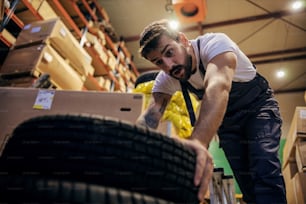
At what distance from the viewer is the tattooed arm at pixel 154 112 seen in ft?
4.37

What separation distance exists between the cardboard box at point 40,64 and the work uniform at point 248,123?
1203mm

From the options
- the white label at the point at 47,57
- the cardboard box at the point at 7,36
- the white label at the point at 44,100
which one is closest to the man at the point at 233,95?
the white label at the point at 44,100

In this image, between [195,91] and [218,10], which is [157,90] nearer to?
[195,91]

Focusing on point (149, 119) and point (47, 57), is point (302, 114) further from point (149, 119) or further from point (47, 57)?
point (47, 57)

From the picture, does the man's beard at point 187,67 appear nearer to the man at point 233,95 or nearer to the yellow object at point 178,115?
the man at point 233,95

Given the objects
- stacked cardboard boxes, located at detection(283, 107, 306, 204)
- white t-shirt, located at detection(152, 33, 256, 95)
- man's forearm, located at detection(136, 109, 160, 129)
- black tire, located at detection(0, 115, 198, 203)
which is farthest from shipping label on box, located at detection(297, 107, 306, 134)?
black tire, located at detection(0, 115, 198, 203)

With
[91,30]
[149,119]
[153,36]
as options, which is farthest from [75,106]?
[91,30]

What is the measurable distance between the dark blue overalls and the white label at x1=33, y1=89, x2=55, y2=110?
0.74m

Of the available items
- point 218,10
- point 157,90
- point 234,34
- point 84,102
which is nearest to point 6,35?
point 84,102

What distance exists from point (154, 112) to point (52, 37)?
1.42 m

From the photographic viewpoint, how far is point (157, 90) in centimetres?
149

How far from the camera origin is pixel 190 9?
10.1ft

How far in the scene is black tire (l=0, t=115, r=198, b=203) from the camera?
22.1 inches

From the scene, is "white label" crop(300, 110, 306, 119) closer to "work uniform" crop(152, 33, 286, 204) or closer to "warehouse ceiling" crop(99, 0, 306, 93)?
"work uniform" crop(152, 33, 286, 204)
